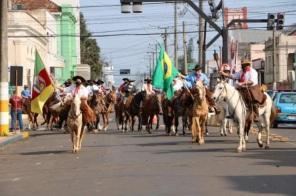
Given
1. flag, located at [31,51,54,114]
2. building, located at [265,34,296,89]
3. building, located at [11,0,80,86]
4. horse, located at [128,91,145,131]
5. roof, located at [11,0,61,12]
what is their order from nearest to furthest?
flag, located at [31,51,54,114] → horse, located at [128,91,145,131] → building, located at [11,0,80,86] → building, located at [265,34,296,89] → roof, located at [11,0,61,12]

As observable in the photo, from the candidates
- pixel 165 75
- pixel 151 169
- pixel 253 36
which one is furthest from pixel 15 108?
pixel 253 36

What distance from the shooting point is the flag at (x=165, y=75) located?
2756 cm

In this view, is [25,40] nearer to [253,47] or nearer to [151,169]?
[151,169]

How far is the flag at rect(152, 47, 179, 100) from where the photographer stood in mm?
27562

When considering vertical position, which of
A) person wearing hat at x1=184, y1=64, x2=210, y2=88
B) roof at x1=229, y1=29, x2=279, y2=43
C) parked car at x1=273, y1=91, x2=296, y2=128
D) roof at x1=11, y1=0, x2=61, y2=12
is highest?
roof at x1=11, y1=0, x2=61, y2=12

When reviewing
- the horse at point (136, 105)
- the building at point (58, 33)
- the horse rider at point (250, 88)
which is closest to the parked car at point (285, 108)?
the horse at point (136, 105)

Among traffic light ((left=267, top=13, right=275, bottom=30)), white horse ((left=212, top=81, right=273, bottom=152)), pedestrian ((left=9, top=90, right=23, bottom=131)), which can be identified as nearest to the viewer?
white horse ((left=212, top=81, right=273, bottom=152))

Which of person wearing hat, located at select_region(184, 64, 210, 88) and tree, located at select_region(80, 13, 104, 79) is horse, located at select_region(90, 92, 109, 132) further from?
tree, located at select_region(80, 13, 104, 79)

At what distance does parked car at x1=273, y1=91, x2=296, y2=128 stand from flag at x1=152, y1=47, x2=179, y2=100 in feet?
25.0

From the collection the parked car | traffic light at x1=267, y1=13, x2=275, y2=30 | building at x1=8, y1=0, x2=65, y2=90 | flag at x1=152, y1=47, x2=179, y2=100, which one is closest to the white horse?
flag at x1=152, y1=47, x2=179, y2=100

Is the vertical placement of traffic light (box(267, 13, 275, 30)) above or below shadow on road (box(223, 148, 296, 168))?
above

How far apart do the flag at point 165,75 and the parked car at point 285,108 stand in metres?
7.61

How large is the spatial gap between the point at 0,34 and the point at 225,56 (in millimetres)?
12804

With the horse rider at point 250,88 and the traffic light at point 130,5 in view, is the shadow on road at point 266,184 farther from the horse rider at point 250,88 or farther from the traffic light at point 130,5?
the traffic light at point 130,5
